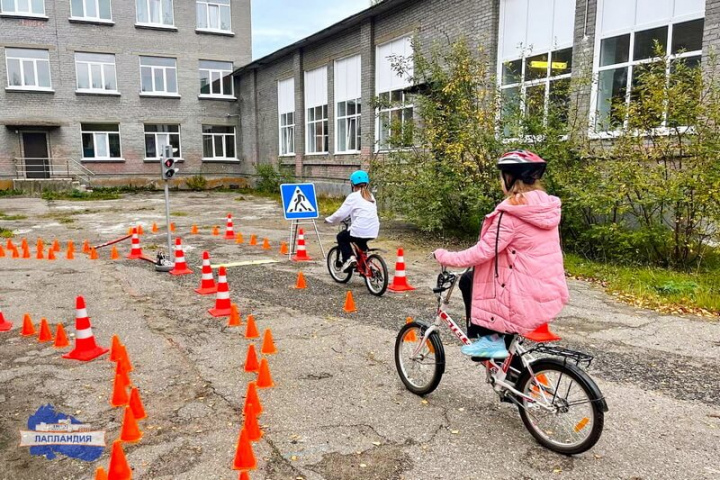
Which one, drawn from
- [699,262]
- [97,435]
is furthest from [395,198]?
[97,435]

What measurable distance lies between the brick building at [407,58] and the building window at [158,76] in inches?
144

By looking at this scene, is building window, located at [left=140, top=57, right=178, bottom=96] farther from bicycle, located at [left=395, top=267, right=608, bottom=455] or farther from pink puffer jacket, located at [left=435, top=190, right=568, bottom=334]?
pink puffer jacket, located at [left=435, top=190, right=568, bottom=334]

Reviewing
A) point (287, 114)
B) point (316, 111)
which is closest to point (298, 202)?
point (316, 111)

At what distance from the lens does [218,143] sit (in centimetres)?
3172

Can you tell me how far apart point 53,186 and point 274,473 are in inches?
1087


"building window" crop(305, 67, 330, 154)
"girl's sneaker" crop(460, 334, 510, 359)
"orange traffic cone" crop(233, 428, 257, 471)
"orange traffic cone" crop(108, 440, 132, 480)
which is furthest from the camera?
"building window" crop(305, 67, 330, 154)

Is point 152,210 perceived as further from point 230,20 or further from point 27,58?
point 230,20

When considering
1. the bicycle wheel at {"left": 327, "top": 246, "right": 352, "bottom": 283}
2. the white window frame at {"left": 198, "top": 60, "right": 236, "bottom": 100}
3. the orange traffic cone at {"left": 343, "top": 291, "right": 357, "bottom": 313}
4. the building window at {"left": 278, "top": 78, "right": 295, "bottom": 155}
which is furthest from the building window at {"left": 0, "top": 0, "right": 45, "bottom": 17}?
the orange traffic cone at {"left": 343, "top": 291, "right": 357, "bottom": 313}

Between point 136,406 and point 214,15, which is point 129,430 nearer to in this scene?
point 136,406

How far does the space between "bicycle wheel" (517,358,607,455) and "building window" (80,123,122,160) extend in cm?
2976

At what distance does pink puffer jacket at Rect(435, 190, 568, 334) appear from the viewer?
327 centimetres

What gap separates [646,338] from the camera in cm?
576

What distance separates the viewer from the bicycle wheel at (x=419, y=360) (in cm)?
404

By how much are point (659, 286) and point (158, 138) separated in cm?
2784
